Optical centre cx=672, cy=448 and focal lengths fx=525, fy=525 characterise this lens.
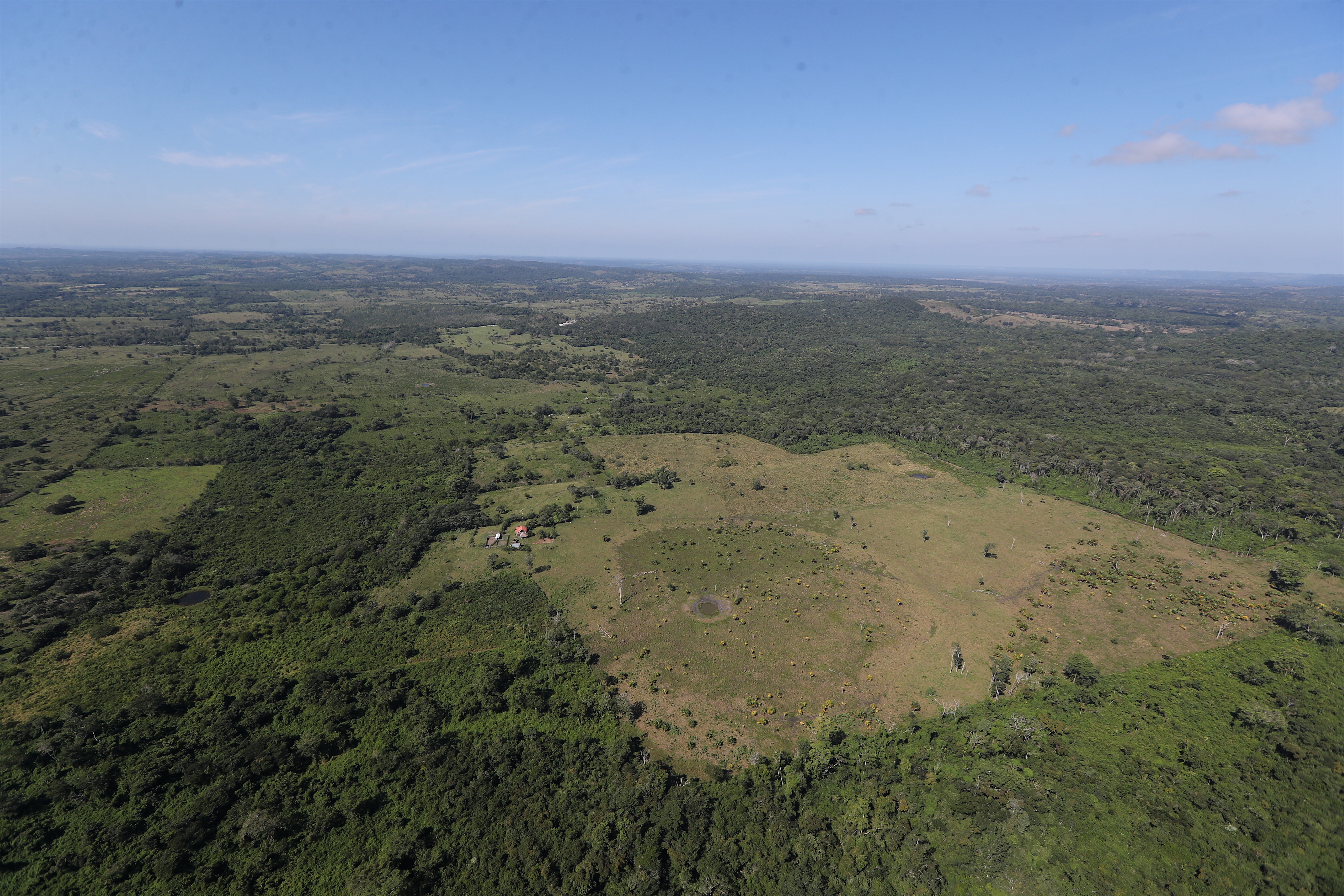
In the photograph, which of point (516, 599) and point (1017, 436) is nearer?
point (516, 599)

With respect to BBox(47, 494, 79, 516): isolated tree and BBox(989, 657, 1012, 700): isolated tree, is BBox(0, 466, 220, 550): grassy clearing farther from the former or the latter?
BBox(989, 657, 1012, 700): isolated tree

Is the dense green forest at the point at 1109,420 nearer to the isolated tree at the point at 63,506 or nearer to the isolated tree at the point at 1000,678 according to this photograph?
the isolated tree at the point at 1000,678

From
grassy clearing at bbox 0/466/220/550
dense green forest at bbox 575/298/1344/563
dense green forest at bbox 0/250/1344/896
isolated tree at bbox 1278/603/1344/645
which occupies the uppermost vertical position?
dense green forest at bbox 575/298/1344/563

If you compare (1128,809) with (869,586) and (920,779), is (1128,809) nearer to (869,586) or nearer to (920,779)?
(920,779)

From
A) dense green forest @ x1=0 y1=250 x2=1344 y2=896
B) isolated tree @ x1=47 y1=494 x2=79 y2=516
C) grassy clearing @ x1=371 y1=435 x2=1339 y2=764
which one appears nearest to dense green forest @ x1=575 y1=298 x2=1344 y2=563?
dense green forest @ x1=0 y1=250 x2=1344 y2=896

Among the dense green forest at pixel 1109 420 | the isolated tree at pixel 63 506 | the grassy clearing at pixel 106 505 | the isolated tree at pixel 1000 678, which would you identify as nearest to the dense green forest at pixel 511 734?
the isolated tree at pixel 1000 678

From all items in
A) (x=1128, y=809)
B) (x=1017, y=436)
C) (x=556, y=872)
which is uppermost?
(x=1017, y=436)

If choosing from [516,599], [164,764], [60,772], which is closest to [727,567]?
[516,599]

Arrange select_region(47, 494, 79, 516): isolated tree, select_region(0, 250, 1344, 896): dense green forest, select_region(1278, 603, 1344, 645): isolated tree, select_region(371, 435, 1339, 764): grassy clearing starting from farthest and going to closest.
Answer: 1. select_region(47, 494, 79, 516): isolated tree
2. select_region(1278, 603, 1344, 645): isolated tree
3. select_region(371, 435, 1339, 764): grassy clearing
4. select_region(0, 250, 1344, 896): dense green forest
